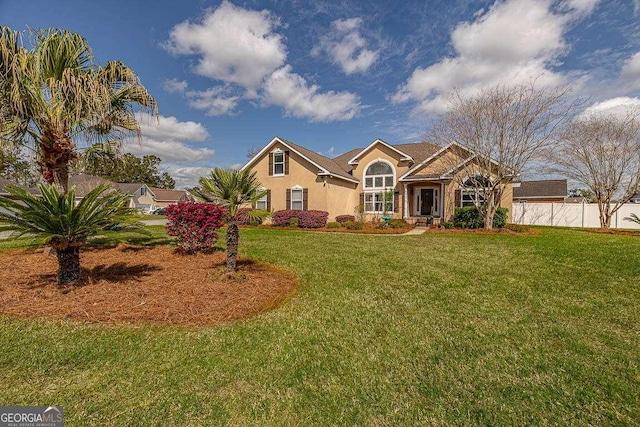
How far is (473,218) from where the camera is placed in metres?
15.7

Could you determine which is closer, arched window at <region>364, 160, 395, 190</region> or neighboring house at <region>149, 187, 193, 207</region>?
arched window at <region>364, 160, 395, 190</region>

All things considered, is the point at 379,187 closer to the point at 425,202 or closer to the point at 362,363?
the point at 425,202

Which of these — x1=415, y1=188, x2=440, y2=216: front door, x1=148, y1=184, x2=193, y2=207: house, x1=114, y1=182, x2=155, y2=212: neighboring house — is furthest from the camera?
x1=148, y1=184, x2=193, y2=207: house

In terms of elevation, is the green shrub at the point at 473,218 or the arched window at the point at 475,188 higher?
the arched window at the point at 475,188

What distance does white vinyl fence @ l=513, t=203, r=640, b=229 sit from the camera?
1861 cm

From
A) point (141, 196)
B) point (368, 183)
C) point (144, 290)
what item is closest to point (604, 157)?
point (368, 183)

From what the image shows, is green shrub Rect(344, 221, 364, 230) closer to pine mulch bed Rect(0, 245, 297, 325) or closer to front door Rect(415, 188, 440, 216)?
front door Rect(415, 188, 440, 216)

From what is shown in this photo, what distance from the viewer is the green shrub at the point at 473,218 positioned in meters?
15.1

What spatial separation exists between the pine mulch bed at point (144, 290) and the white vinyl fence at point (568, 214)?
21186 millimetres

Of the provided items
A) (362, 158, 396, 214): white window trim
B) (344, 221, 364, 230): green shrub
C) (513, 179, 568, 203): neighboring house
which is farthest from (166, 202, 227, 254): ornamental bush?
(513, 179, 568, 203): neighboring house

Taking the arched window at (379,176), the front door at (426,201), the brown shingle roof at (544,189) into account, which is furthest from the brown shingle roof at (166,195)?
the brown shingle roof at (544,189)

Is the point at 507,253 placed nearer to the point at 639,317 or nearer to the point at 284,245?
the point at 639,317

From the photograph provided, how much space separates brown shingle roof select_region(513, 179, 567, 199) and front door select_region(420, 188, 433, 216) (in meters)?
18.4

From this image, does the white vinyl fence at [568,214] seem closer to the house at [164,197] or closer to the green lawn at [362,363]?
the green lawn at [362,363]
